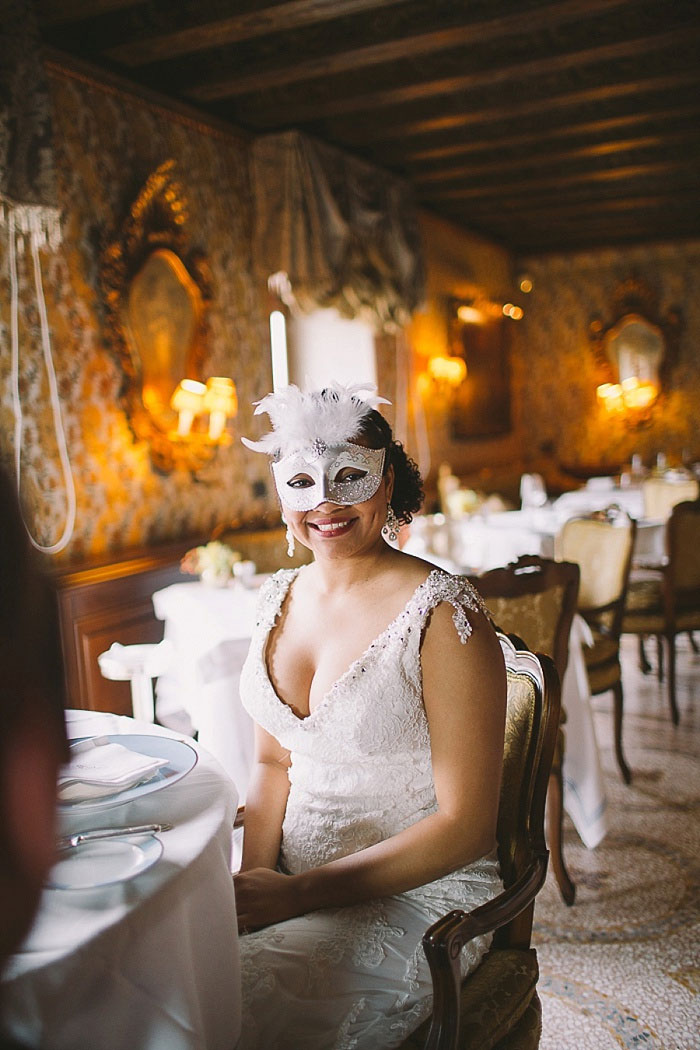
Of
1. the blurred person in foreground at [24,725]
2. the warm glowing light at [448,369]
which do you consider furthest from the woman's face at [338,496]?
the warm glowing light at [448,369]

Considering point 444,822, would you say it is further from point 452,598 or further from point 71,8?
point 71,8

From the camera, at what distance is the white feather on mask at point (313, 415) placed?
1.78 meters

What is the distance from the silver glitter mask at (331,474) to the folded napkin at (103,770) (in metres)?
0.57

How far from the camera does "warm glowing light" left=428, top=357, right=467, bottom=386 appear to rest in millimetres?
8312

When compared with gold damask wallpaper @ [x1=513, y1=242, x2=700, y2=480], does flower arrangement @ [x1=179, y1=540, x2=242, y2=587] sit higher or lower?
lower

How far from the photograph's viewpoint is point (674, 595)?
470 cm

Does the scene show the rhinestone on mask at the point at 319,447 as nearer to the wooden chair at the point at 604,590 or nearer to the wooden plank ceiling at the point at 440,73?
the wooden chair at the point at 604,590

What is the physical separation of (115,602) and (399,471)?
2.94 metres

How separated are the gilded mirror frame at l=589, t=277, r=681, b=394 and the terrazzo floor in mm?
7037

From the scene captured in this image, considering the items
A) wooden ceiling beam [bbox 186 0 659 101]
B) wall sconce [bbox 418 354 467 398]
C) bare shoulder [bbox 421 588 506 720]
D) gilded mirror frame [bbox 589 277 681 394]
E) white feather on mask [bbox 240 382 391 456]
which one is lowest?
bare shoulder [bbox 421 588 506 720]

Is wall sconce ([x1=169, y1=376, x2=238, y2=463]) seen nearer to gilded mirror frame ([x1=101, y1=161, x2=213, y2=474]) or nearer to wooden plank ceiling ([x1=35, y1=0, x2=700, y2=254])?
gilded mirror frame ([x1=101, y1=161, x2=213, y2=474])

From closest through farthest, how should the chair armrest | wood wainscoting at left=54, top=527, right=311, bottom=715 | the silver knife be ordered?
the silver knife → the chair armrest → wood wainscoting at left=54, top=527, right=311, bottom=715

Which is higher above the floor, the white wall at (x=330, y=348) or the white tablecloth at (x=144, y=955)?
the white wall at (x=330, y=348)

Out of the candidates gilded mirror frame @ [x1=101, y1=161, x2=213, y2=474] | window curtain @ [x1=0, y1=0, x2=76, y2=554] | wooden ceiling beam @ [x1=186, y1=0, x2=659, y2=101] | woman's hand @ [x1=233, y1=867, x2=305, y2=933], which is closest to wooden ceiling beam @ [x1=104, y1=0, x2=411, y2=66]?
wooden ceiling beam @ [x1=186, y1=0, x2=659, y2=101]
